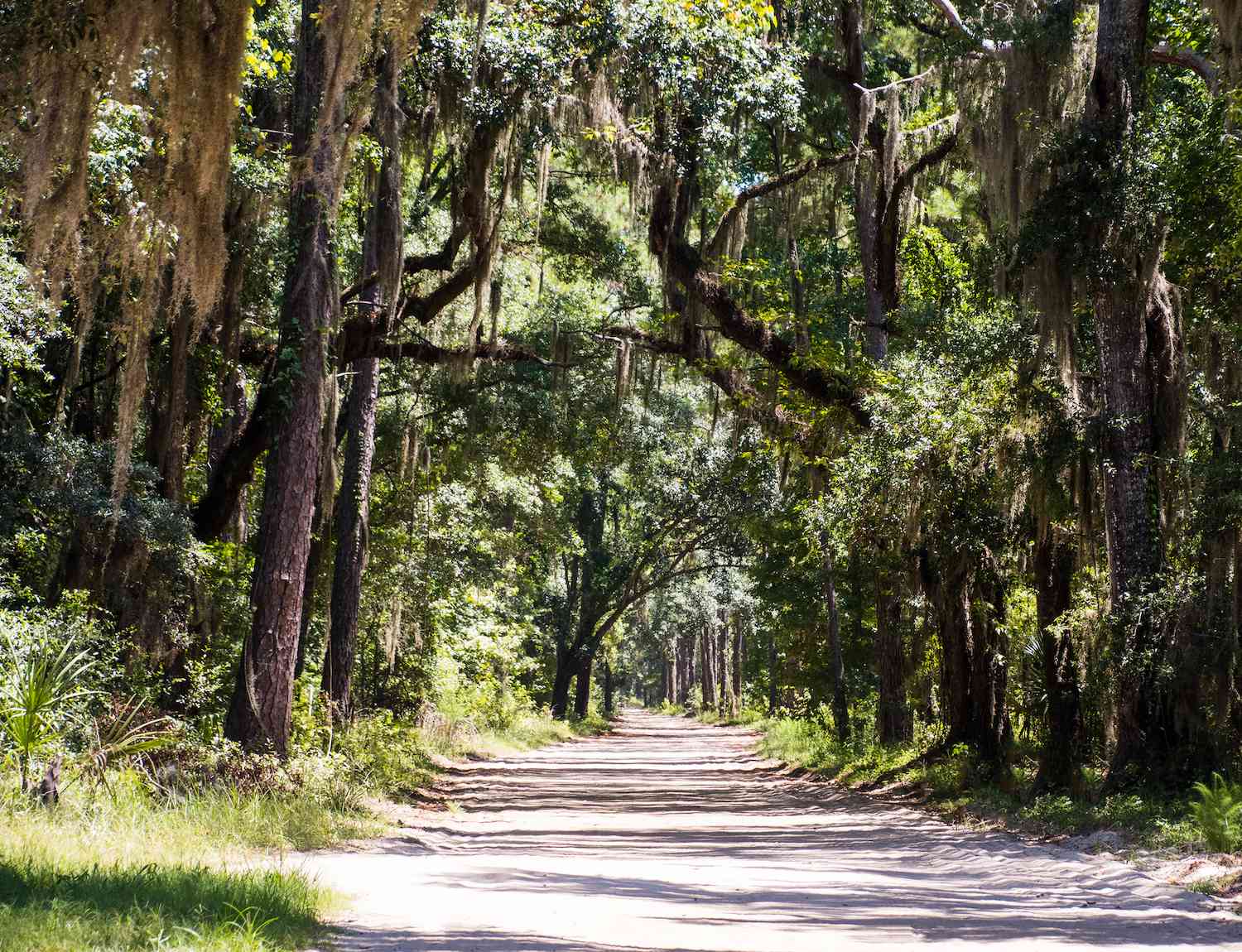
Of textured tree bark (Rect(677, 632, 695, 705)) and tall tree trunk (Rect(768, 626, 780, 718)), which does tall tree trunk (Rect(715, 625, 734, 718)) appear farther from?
textured tree bark (Rect(677, 632, 695, 705))

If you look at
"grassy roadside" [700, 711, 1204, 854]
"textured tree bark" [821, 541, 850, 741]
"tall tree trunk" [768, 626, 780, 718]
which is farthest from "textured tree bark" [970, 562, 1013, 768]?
"tall tree trunk" [768, 626, 780, 718]

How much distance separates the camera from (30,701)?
8.83 m

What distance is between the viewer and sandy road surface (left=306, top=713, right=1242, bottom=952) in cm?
644

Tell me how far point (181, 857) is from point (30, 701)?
1845 millimetres

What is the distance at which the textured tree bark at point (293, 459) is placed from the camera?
40.3ft

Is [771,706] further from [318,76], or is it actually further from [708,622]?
[318,76]

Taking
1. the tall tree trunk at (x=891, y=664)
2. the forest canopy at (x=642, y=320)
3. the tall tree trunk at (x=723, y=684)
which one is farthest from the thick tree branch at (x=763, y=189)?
the tall tree trunk at (x=723, y=684)

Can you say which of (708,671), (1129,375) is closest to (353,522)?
(1129,375)

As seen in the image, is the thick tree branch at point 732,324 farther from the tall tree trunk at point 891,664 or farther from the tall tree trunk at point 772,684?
the tall tree trunk at point 772,684

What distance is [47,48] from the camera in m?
6.55

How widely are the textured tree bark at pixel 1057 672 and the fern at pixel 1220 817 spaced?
11.3 ft

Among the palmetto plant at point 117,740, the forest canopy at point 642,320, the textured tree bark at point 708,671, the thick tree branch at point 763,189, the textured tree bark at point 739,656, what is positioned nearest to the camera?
the forest canopy at point 642,320

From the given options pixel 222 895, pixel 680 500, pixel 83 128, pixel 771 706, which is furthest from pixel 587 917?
pixel 771 706

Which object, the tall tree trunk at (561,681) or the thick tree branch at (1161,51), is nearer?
the thick tree branch at (1161,51)
